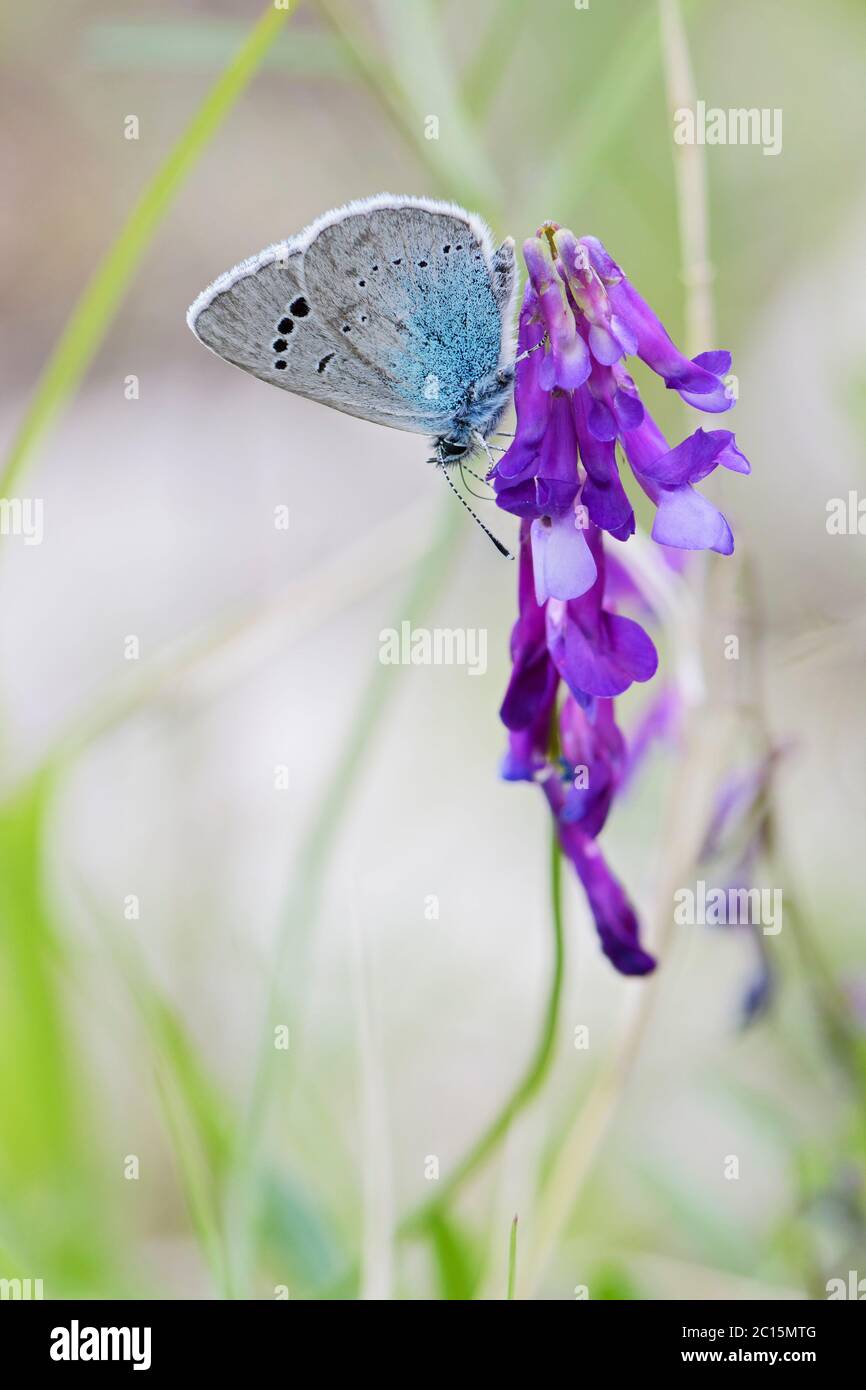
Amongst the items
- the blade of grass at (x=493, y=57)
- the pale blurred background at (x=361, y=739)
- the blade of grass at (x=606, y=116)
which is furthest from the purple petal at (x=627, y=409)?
the blade of grass at (x=493, y=57)

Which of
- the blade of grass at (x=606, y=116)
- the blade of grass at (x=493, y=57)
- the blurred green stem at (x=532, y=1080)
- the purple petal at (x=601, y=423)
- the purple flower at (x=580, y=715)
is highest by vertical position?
the blade of grass at (x=493, y=57)

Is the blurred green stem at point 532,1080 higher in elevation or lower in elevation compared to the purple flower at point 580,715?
lower

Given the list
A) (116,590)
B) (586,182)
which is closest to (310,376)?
(586,182)

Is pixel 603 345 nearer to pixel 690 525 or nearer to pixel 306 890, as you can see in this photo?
pixel 690 525

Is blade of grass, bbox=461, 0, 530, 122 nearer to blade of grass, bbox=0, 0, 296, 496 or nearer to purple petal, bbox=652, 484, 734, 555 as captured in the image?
blade of grass, bbox=0, 0, 296, 496

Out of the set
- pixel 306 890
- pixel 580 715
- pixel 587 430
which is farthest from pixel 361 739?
pixel 587 430

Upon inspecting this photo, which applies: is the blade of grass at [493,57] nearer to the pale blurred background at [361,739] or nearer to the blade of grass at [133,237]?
the pale blurred background at [361,739]

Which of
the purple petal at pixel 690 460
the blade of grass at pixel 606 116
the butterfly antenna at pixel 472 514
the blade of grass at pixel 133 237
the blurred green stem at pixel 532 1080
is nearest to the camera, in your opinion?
the purple petal at pixel 690 460

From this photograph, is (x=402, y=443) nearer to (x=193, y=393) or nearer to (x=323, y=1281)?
(x=193, y=393)

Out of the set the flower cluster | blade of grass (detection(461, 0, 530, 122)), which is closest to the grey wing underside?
the flower cluster
